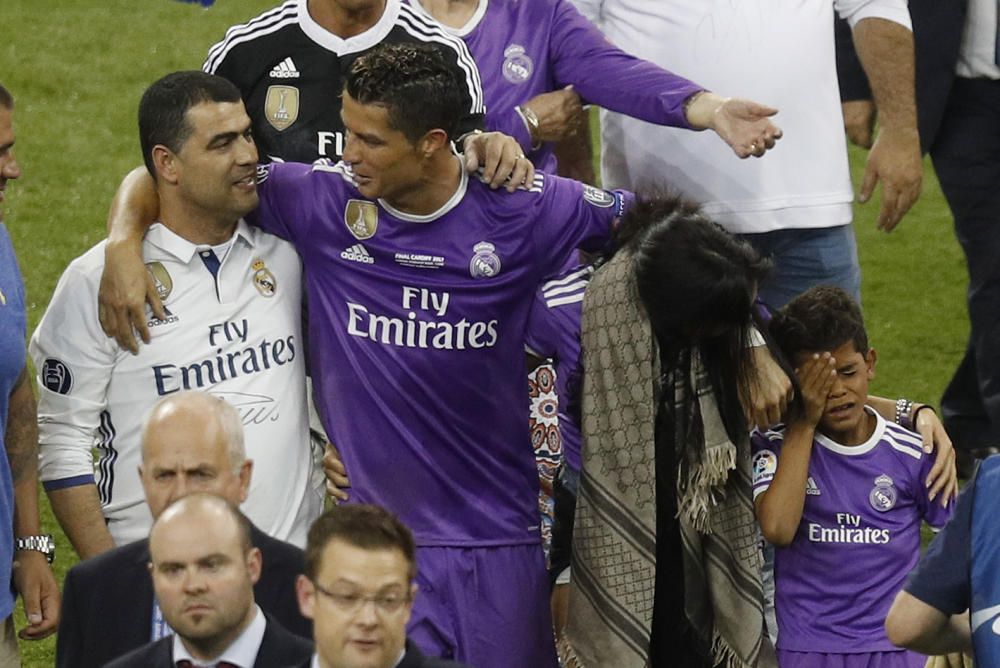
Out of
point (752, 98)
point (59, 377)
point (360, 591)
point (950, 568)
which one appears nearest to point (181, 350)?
point (59, 377)

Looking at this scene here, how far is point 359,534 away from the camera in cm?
346

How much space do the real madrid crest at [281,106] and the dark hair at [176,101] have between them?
186 mm

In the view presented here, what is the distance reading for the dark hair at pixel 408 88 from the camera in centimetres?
430

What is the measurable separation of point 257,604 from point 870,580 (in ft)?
5.64

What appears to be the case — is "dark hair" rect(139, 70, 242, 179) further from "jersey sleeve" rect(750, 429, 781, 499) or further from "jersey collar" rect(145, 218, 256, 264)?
"jersey sleeve" rect(750, 429, 781, 499)

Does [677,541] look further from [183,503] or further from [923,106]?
[923,106]

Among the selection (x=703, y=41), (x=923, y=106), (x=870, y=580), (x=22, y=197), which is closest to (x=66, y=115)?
(x=22, y=197)

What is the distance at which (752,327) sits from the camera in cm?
421

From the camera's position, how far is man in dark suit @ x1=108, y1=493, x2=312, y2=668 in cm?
342

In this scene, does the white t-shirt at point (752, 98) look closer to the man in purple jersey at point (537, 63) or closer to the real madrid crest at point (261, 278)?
the man in purple jersey at point (537, 63)

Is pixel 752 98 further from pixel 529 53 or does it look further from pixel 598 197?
pixel 598 197

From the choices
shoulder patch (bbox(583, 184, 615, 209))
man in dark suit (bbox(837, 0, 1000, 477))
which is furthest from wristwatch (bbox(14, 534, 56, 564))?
man in dark suit (bbox(837, 0, 1000, 477))

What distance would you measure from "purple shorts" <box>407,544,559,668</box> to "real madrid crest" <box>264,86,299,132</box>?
1075mm

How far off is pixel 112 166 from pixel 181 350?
5791 millimetres
